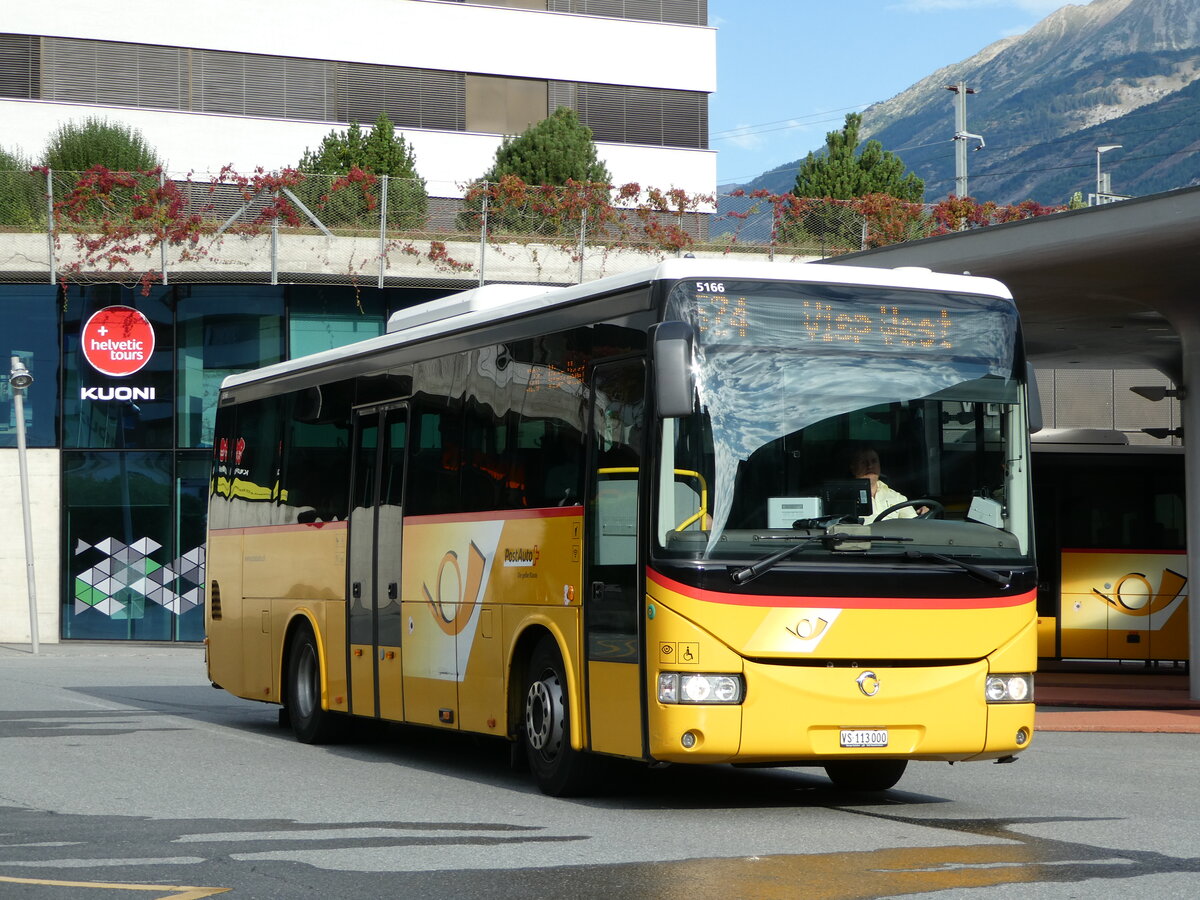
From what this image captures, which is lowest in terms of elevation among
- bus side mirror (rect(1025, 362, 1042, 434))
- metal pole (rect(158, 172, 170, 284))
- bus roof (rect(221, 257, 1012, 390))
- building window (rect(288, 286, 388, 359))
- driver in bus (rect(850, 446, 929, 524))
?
driver in bus (rect(850, 446, 929, 524))

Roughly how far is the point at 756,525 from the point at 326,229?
23292 millimetres

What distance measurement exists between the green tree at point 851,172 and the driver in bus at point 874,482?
117 ft

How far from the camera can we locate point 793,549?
10.0 m

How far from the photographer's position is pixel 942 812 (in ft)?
35.2

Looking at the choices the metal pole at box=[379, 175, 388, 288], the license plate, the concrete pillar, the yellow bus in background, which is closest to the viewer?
the license plate

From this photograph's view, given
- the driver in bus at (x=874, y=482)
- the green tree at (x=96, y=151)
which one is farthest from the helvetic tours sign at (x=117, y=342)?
the driver in bus at (x=874, y=482)

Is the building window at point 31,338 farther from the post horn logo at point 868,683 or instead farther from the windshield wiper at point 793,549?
the post horn logo at point 868,683

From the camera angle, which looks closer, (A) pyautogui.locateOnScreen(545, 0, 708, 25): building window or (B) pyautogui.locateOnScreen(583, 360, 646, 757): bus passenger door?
(B) pyautogui.locateOnScreen(583, 360, 646, 757): bus passenger door

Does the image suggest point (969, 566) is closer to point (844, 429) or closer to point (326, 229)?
point (844, 429)

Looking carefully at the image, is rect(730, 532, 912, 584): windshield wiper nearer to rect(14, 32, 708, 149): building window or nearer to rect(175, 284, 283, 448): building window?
rect(175, 284, 283, 448): building window

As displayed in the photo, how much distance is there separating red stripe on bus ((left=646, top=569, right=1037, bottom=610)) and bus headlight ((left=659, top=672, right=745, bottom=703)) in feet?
1.35

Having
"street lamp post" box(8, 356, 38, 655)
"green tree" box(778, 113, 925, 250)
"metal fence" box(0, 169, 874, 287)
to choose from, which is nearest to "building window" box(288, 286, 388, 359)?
"metal fence" box(0, 169, 874, 287)

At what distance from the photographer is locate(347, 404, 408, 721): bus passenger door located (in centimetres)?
1359

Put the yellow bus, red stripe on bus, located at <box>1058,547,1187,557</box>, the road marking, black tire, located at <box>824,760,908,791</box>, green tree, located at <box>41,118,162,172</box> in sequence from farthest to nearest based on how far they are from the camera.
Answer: green tree, located at <box>41,118,162,172</box> < red stripe on bus, located at <box>1058,547,1187,557</box> < black tire, located at <box>824,760,908,791</box> < the yellow bus < the road marking
